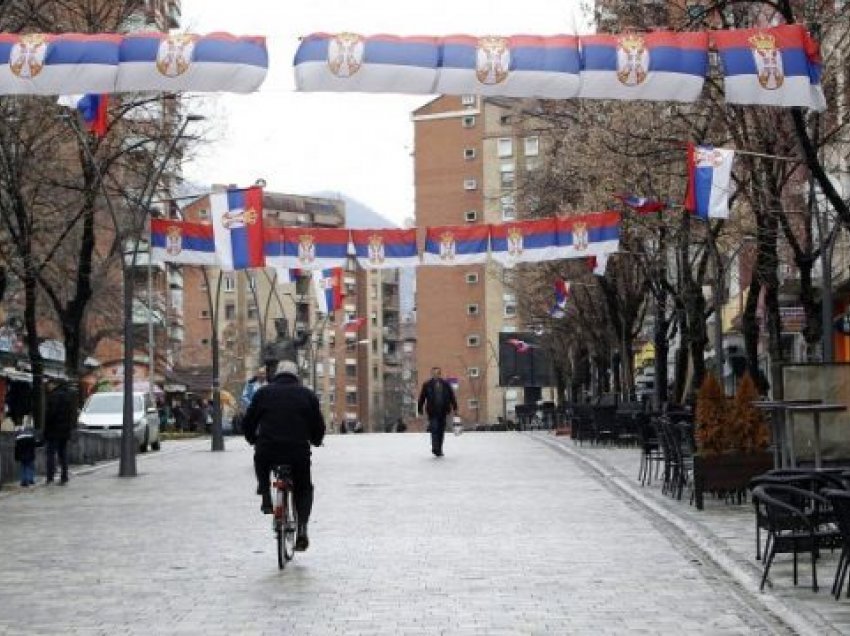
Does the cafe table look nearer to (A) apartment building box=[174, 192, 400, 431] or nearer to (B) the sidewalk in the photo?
(B) the sidewalk

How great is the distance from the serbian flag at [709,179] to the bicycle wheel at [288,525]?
12.4m

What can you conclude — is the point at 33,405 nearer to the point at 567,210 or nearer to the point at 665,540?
the point at 567,210

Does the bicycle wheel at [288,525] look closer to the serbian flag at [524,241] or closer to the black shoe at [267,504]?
the black shoe at [267,504]

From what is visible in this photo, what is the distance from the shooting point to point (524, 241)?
39.4 meters

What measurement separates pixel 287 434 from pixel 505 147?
115 meters

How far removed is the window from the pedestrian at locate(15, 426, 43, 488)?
102250 millimetres

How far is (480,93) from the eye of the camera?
19328 mm

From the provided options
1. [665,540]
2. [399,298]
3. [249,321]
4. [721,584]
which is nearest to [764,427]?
[665,540]

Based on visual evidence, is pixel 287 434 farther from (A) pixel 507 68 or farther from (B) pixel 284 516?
(A) pixel 507 68

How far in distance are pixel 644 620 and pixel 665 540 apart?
561 cm

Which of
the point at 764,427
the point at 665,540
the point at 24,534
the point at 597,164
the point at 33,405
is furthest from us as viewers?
the point at 33,405

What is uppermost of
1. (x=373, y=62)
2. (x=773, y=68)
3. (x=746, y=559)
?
(x=373, y=62)

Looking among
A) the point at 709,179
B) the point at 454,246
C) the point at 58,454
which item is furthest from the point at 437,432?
the point at 709,179

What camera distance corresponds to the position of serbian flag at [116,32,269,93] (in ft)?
63.6
